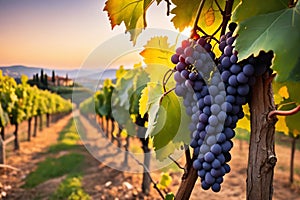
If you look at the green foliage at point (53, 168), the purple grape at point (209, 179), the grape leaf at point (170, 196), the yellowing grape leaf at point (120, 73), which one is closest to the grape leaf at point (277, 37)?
the purple grape at point (209, 179)

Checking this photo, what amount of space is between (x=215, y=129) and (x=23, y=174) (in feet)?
19.5

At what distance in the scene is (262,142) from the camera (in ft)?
2.21

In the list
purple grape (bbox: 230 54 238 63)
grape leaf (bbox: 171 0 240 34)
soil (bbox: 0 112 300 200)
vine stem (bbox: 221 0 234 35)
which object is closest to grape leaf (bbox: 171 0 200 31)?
grape leaf (bbox: 171 0 240 34)

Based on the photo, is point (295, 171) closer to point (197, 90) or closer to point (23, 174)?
point (23, 174)

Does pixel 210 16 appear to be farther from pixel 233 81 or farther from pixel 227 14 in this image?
pixel 233 81

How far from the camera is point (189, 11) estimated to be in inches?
33.8

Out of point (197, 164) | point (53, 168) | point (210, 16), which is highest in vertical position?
point (210, 16)

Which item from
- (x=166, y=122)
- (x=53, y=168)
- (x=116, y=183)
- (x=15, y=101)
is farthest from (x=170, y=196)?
(x=15, y=101)

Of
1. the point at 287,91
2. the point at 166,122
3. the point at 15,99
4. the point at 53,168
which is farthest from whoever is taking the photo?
the point at 53,168

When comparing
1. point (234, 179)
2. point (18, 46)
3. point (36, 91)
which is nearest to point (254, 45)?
point (18, 46)

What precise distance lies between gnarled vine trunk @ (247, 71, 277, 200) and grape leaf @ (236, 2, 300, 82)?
78 millimetres

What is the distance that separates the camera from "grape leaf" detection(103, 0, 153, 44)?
2.85ft

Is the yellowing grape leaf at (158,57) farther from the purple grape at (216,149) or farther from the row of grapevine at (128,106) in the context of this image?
the row of grapevine at (128,106)

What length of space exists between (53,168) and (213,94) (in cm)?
614
